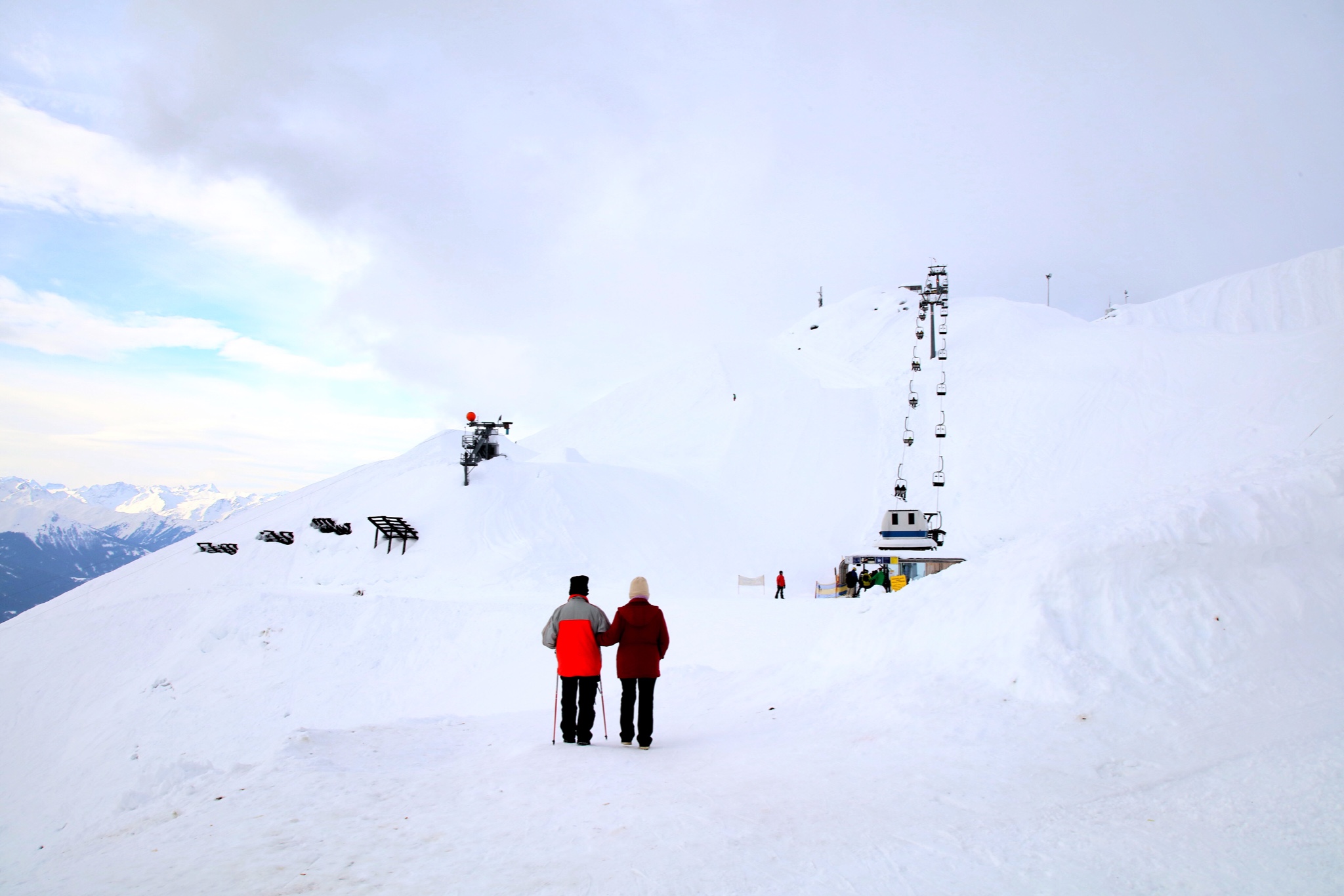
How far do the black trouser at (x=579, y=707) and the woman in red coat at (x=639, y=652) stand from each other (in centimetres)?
34

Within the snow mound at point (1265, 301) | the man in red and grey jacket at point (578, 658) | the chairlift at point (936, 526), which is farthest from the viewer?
the snow mound at point (1265, 301)

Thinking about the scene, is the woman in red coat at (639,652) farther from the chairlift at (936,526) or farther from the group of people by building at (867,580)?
the chairlift at (936,526)

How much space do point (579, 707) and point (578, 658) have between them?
0.51m

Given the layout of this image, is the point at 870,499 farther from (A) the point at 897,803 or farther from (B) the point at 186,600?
(A) the point at 897,803

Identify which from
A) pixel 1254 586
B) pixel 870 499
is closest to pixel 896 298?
pixel 870 499

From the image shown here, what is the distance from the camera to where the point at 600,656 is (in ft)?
26.2

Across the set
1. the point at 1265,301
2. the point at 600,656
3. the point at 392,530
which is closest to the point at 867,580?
the point at 600,656

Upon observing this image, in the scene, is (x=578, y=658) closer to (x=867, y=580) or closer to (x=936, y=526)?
(x=867, y=580)

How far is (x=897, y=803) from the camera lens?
5.60 metres

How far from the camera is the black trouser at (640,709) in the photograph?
783 cm

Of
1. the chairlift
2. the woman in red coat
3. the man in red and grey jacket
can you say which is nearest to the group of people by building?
the chairlift

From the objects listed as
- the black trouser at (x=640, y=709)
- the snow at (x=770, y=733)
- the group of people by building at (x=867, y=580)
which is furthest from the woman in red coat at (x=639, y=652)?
the group of people by building at (x=867, y=580)

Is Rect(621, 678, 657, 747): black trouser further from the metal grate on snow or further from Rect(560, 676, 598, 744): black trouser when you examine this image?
the metal grate on snow

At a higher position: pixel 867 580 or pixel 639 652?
pixel 639 652
